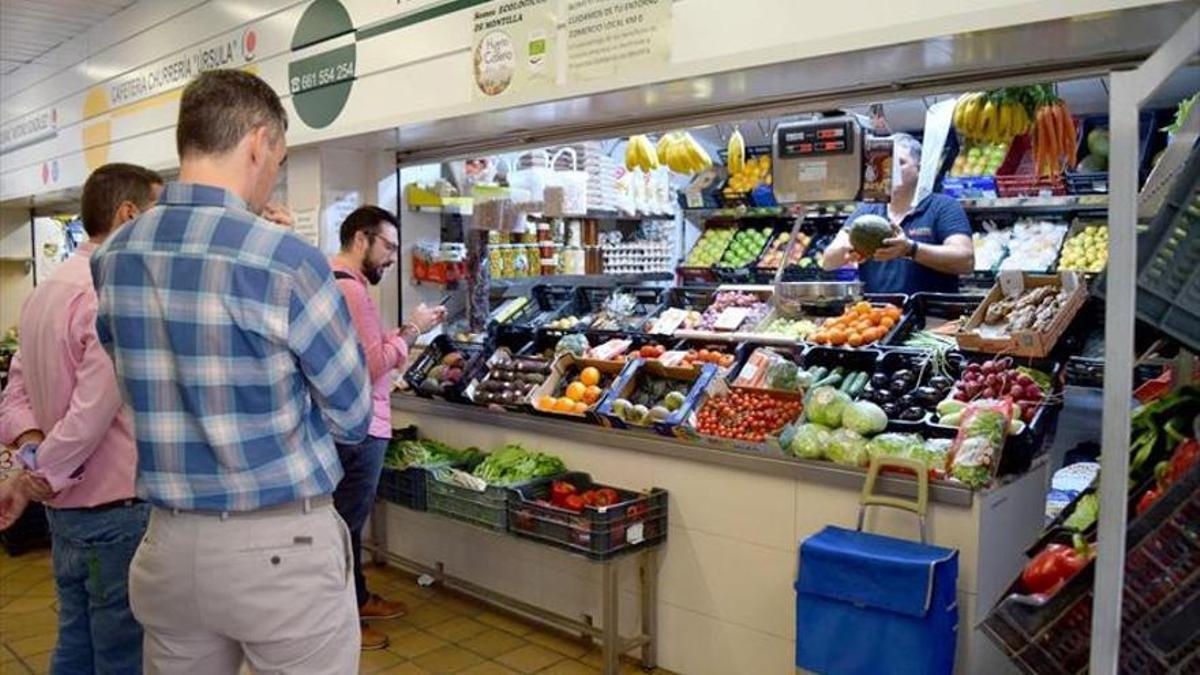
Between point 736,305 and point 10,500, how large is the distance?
341cm

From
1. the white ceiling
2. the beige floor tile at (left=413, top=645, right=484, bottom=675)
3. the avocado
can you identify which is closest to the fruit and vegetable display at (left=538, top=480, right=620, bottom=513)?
the beige floor tile at (left=413, top=645, right=484, bottom=675)

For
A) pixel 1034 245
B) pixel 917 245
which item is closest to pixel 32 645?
pixel 917 245

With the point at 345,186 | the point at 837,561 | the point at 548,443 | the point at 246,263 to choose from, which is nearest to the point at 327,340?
the point at 246,263

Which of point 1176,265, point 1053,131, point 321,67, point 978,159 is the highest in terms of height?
point 321,67

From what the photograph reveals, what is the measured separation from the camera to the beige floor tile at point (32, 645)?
425cm

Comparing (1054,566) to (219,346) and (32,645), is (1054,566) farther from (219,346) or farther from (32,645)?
(32,645)

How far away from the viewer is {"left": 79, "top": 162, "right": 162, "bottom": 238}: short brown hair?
283 cm

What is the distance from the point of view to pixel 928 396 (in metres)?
3.60

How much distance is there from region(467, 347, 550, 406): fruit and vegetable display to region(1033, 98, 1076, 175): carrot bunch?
2.48 m

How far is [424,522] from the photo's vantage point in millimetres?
5062

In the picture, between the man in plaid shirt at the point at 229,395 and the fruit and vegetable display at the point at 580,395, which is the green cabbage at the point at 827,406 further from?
the man in plaid shirt at the point at 229,395

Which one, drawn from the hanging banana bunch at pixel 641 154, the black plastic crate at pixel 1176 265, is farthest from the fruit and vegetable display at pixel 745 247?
the black plastic crate at pixel 1176 265

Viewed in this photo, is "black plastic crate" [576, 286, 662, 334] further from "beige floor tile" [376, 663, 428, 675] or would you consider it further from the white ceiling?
the white ceiling

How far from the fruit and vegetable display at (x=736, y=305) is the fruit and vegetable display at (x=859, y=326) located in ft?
1.44
